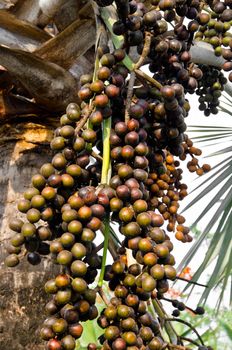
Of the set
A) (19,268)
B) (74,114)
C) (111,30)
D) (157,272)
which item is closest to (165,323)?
(19,268)

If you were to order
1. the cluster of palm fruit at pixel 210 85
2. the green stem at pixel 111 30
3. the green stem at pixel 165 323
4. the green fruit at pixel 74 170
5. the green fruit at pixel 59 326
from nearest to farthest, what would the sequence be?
1. the green fruit at pixel 59 326
2. the green fruit at pixel 74 170
3. the green stem at pixel 111 30
4. the green stem at pixel 165 323
5. the cluster of palm fruit at pixel 210 85

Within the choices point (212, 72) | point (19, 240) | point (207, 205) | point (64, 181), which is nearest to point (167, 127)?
point (64, 181)

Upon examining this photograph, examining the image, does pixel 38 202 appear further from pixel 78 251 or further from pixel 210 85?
pixel 210 85

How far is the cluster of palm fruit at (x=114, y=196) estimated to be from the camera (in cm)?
94

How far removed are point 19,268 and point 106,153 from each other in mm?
609

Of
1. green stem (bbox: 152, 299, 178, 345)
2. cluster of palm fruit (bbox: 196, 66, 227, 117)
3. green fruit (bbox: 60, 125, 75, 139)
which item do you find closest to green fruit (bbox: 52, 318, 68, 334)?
green fruit (bbox: 60, 125, 75, 139)

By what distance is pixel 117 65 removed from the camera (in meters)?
1.13

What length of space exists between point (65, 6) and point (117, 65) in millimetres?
636

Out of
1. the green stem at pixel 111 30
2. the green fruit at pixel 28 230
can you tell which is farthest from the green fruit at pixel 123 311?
the green stem at pixel 111 30

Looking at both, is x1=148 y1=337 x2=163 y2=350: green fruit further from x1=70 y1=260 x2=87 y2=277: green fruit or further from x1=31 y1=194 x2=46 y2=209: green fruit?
x1=31 y1=194 x2=46 y2=209: green fruit

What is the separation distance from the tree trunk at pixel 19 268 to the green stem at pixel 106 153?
60 cm

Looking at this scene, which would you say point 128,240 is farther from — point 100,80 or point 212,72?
point 212,72

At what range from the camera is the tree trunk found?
145cm

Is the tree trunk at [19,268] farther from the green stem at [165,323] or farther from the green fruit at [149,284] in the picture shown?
the green fruit at [149,284]
